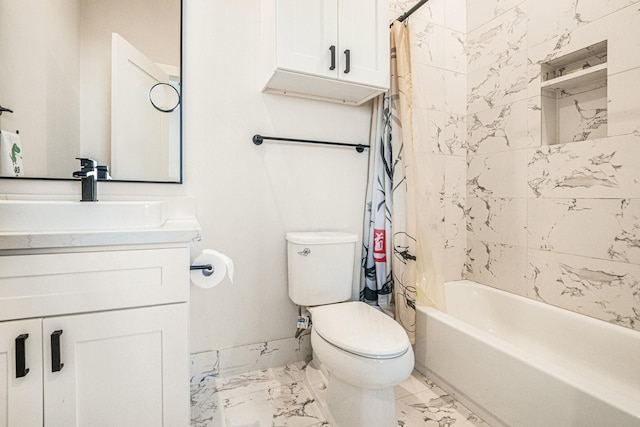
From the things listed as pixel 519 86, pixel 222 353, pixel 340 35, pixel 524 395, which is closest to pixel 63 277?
pixel 222 353

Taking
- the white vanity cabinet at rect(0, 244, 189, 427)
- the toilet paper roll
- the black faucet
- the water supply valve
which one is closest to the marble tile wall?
the water supply valve

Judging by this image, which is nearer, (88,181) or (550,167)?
(88,181)

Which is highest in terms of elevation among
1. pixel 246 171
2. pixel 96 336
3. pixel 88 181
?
pixel 246 171

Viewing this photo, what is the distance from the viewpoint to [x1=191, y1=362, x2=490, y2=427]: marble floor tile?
1356 mm

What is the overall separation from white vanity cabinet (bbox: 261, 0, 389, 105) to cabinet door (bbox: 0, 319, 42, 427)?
1.27 meters

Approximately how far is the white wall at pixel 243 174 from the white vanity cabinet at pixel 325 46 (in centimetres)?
14

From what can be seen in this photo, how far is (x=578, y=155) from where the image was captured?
1.55 meters

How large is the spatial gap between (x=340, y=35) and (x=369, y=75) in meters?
0.23

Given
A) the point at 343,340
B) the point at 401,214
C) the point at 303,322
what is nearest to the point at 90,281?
the point at 343,340

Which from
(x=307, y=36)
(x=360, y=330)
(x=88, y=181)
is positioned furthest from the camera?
(x=307, y=36)

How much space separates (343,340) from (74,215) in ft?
3.33

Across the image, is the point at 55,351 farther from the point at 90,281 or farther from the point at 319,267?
the point at 319,267

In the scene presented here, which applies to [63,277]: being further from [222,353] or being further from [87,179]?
[222,353]

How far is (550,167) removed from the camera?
5.50ft
